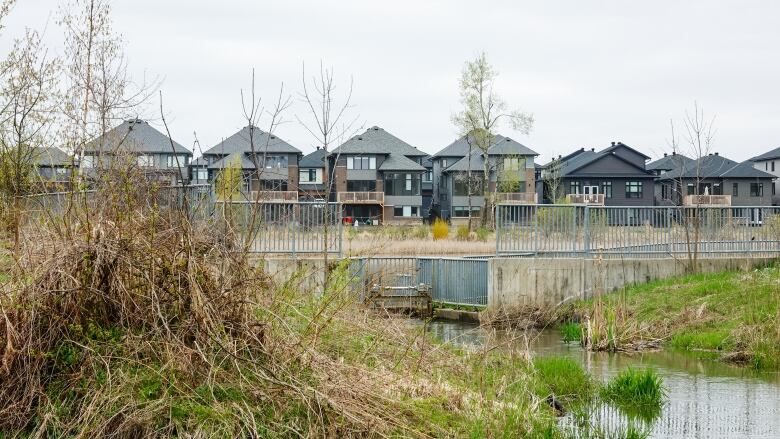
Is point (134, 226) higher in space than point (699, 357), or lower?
higher

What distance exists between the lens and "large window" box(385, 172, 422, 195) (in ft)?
263

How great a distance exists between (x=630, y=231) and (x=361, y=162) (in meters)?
57.0

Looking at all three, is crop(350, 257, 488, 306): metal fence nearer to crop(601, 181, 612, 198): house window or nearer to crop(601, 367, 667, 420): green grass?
crop(601, 367, 667, 420): green grass

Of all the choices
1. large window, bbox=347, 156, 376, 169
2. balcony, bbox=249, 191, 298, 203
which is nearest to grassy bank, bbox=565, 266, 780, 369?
balcony, bbox=249, 191, 298, 203

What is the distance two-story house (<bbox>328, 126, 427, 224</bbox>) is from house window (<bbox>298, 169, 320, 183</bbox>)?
2.46m

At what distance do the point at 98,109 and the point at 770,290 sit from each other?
17560 millimetres

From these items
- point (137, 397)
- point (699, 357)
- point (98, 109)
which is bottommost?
point (699, 357)

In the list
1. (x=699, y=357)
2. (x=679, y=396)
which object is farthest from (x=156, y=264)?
(x=699, y=357)

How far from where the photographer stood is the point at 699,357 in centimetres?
1593

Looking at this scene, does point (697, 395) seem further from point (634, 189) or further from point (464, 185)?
point (634, 189)

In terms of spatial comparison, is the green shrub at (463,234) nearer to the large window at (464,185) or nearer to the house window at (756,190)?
the large window at (464,185)

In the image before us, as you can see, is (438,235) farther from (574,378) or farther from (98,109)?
(574,378)

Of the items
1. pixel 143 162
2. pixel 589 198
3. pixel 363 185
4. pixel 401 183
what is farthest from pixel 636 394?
pixel 401 183

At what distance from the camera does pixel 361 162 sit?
80625 millimetres
